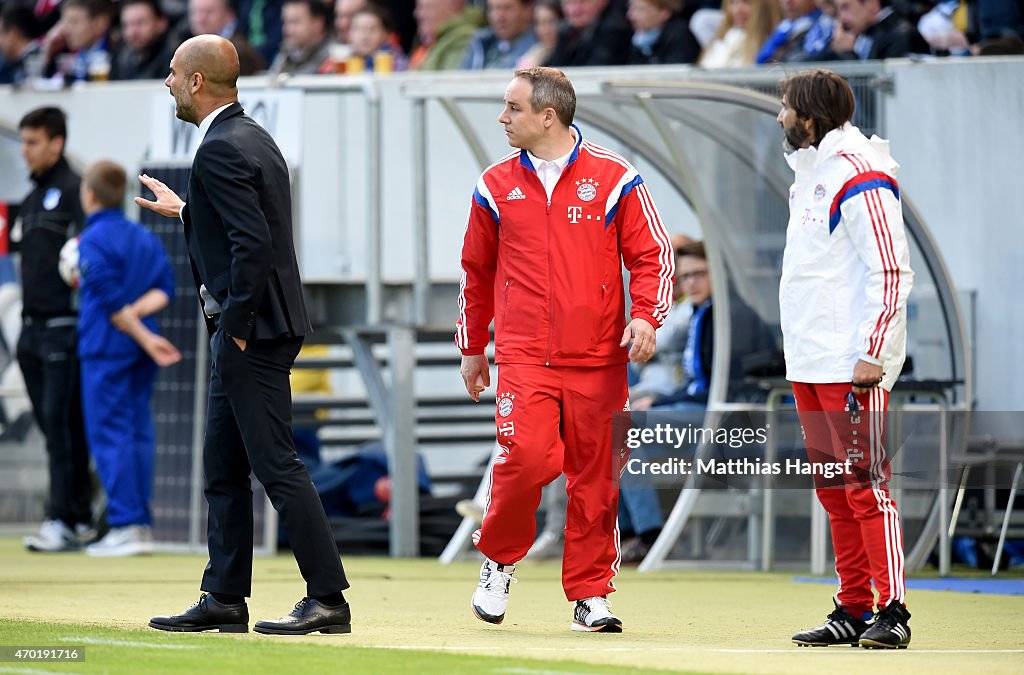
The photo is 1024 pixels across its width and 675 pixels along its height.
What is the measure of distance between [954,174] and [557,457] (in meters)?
4.94

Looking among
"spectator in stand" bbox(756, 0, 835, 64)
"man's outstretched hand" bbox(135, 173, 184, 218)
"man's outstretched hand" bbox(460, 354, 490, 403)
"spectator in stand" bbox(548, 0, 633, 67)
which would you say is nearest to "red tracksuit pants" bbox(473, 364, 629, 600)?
"man's outstretched hand" bbox(460, 354, 490, 403)

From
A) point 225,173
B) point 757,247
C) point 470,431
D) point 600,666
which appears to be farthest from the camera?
point 470,431

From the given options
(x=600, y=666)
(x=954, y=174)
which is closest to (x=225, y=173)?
(x=600, y=666)

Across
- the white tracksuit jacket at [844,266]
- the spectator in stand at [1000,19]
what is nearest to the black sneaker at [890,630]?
the white tracksuit jacket at [844,266]

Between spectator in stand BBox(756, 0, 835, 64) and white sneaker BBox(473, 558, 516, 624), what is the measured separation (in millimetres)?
5811

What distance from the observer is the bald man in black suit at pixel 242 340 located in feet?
19.9

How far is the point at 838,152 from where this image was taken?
20.8 feet

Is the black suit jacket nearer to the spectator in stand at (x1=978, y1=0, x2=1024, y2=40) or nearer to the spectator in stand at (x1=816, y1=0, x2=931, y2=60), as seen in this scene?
the spectator in stand at (x1=816, y1=0, x2=931, y2=60)

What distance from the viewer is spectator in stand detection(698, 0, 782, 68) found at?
1219cm

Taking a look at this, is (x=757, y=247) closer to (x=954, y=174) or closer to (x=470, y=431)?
(x=954, y=174)

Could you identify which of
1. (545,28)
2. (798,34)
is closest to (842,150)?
(798,34)

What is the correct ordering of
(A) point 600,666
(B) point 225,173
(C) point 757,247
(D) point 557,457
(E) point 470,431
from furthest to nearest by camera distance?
(E) point 470,431 → (C) point 757,247 → (D) point 557,457 → (B) point 225,173 → (A) point 600,666

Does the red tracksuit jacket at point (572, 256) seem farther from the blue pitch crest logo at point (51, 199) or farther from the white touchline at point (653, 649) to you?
the blue pitch crest logo at point (51, 199)

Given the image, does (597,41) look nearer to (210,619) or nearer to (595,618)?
(595,618)
